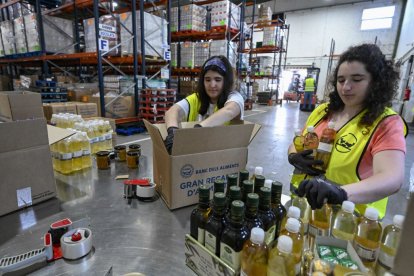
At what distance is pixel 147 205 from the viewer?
3.57 feet

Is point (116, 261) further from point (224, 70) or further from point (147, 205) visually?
point (224, 70)

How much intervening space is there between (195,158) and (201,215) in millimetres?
358

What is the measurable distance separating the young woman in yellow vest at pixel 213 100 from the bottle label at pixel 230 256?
101 cm

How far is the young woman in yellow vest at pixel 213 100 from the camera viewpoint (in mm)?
1634

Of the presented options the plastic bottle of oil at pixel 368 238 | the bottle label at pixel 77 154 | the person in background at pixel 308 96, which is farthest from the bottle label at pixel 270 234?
the person in background at pixel 308 96

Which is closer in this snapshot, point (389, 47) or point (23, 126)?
point (23, 126)

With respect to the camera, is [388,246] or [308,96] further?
[308,96]

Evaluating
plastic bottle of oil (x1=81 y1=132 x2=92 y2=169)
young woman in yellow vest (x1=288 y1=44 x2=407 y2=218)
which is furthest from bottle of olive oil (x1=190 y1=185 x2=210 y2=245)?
plastic bottle of oil (x1=81 y1=132 x2=92 y2=169)

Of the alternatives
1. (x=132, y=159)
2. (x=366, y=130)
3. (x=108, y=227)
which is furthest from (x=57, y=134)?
(x=366, y=130)

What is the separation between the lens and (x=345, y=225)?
74cm

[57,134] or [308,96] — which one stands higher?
[57,134]

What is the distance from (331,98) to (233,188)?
102 cm

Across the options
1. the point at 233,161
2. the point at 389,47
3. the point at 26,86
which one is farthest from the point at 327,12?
the point at 233,161

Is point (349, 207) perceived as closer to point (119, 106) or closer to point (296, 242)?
point (296, 242)
